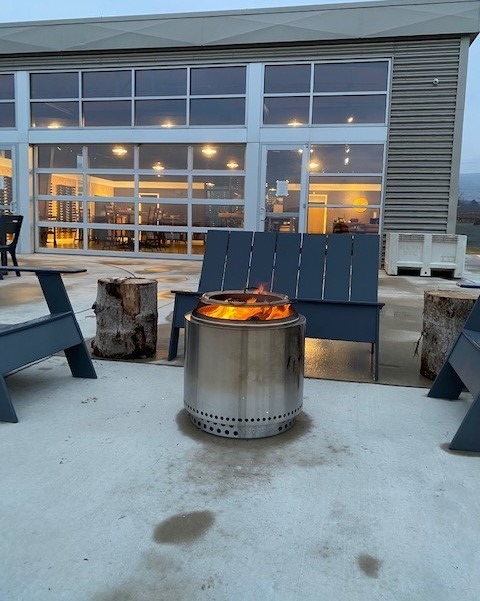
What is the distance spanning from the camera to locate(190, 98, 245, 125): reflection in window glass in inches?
517

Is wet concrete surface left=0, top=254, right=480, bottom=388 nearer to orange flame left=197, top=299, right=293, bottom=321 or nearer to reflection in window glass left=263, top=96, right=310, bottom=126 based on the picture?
orange flame left=197, top=299, right=293, bottom=321

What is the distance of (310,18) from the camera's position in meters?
12.2

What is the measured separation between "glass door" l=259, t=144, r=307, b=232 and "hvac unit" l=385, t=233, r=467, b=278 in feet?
8.40

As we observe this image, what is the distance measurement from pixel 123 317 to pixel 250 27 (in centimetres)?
1063

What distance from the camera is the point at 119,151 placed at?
46.0ft

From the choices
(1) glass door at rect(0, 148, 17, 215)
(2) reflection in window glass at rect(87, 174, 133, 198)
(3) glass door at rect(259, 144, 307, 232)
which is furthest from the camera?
(1) glass door at rect(0, 148, 17, 215)

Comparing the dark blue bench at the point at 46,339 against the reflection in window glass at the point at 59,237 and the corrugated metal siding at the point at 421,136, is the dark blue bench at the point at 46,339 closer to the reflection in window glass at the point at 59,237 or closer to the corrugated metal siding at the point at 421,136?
the corrugated metal siding at the point at 421,136

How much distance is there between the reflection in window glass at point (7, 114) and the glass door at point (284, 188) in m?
7.17

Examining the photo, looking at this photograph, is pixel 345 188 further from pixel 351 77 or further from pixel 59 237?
pixel 59 237

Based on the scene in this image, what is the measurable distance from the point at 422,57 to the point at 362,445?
11846 mm

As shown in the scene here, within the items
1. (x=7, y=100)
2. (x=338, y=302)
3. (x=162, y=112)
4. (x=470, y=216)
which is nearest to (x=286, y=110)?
(x=162, y=112)

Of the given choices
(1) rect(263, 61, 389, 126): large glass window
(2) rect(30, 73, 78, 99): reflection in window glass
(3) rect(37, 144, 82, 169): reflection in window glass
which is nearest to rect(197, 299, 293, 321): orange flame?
(1) rect(263, 61, 389, 126): large glass window

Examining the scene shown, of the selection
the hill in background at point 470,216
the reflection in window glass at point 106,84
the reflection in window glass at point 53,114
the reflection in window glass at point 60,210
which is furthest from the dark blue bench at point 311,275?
the hill in background at point 470,216

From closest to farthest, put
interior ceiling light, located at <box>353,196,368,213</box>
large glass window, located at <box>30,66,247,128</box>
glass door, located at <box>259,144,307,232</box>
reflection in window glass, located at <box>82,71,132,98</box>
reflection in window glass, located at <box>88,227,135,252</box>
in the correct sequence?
interior ceiling light, located at <box>353,196,368,213</box>
glass door, located at <box>259,144,307,232</box>
large glass window, located at <box>30,66,247,128</box>
reflection in window glass, located at <box>82,71,132,98</box>
reflection in window glass, located at <box>88,227,135,252</box>
